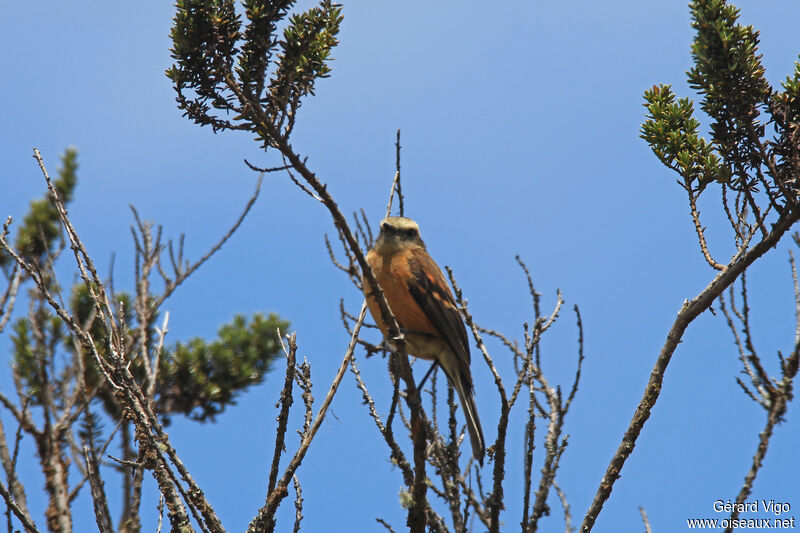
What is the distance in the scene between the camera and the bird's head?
596 centimetres

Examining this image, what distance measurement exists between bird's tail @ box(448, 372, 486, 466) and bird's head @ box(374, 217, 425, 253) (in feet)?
4.02

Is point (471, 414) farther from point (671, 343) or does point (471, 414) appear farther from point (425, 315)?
point (671, 343)

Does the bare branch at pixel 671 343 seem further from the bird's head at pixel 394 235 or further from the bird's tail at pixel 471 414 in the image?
the bird's head at pixel 394 235

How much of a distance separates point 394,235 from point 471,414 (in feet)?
5.48

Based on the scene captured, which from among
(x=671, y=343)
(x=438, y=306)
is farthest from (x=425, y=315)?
(x=671, y=343)

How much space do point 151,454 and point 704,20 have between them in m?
3.88

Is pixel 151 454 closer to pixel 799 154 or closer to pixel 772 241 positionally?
pixel 772 241

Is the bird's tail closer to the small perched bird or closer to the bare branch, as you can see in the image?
the small perched bird

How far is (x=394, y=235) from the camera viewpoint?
6.00 m

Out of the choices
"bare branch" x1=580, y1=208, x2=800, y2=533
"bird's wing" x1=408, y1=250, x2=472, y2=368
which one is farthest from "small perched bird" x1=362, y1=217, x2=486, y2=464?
"bare branch" x1=580, y1=208, x2=800, y2=533

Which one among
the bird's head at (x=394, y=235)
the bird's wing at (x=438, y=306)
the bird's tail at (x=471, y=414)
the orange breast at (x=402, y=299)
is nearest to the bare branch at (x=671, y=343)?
the bird's tail at (x=471, y=414)

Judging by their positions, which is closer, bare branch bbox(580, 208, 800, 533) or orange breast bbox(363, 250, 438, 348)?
bare branch bbox(580, 208, 800, 533)

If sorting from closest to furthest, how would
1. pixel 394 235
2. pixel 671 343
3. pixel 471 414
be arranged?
pixel 671 343
pixel 471 414
pixel 394 235

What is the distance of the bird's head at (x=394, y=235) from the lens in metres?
5.96
